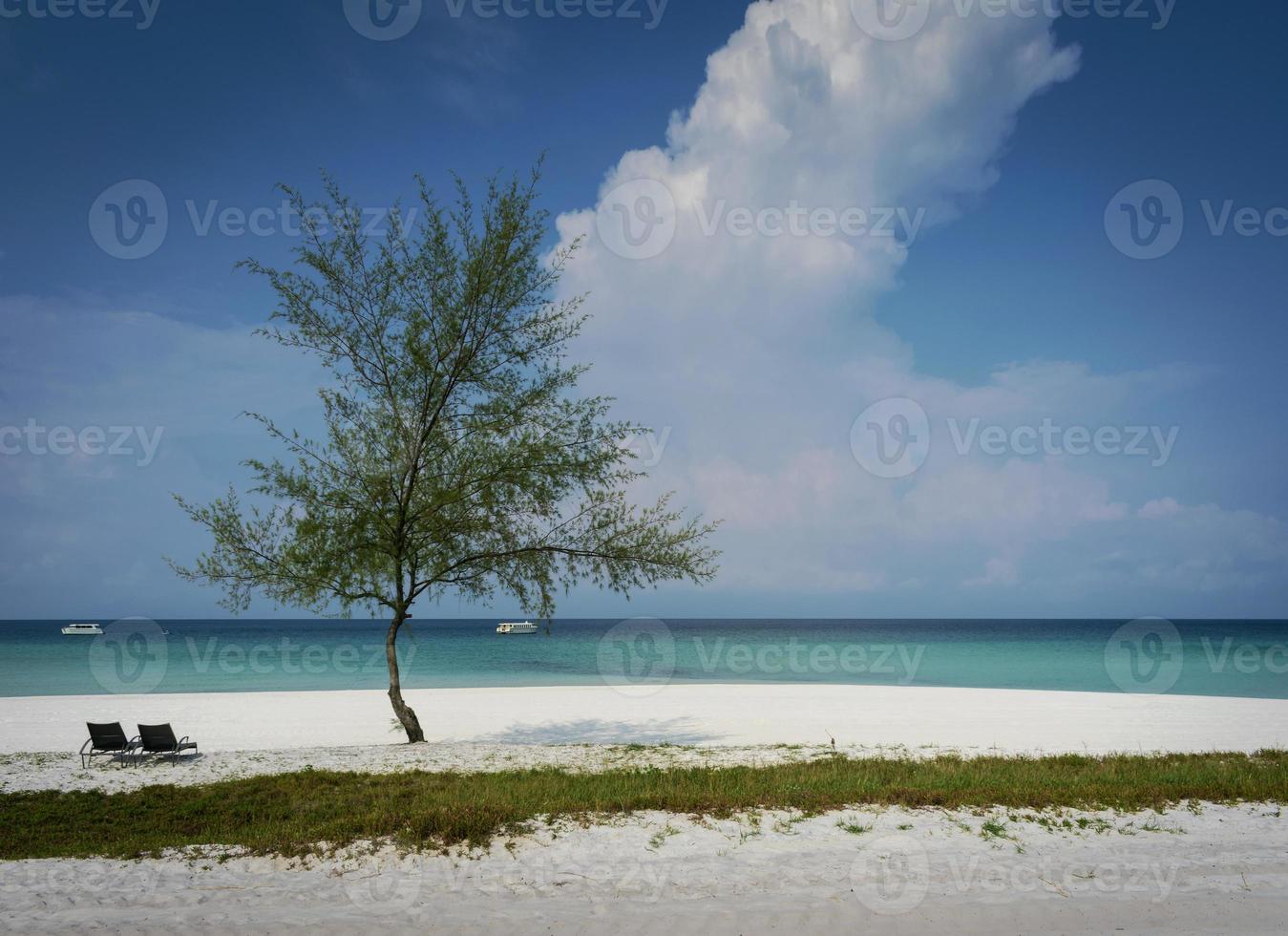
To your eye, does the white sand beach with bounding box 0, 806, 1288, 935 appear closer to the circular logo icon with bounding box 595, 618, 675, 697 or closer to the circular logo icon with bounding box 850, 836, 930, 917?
the circular logo icon with bounding box 850, 836, 930, 917

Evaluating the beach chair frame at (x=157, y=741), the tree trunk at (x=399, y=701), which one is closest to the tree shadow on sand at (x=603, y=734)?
the tree trunk at (x=399, y=701)

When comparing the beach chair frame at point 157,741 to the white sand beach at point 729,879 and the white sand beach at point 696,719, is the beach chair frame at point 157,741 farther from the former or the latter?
the white sand beach at point 696,719

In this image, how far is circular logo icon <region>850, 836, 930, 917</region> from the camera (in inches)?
295

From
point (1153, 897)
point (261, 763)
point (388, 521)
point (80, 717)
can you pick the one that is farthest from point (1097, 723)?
point (80, 717)

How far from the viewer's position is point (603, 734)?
23.0 meters

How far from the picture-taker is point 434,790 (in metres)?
11.1

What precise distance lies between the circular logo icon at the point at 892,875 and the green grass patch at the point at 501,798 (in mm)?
1309

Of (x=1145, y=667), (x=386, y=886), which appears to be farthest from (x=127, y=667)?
(x=1145, y=667)

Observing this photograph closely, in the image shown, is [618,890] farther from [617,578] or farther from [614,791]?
[617,578]

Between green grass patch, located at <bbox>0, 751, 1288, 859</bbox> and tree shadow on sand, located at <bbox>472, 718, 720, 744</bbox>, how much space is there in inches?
329

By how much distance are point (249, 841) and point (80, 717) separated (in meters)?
23.5

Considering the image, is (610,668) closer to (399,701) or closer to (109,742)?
(399,701)

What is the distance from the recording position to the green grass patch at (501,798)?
9.19 m

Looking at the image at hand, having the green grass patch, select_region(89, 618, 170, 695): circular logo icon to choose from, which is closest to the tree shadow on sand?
the green grass patch
